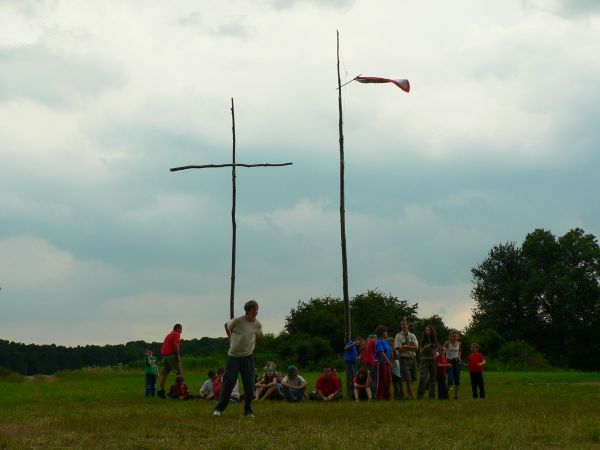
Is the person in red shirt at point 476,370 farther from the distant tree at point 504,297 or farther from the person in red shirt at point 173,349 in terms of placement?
the distant tree at point 504,297

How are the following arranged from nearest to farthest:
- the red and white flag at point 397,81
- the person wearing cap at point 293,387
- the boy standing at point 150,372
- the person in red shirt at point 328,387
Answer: the person wearing cap at point 293,387 → the person in red shirt at point 328,387 → the boy standing at point 150,372 → the red and white flag at point 397,81

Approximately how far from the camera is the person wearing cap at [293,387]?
2134 centimetres

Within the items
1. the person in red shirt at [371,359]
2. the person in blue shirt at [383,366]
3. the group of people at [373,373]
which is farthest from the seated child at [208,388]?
the person in blue shirt at [383,366]

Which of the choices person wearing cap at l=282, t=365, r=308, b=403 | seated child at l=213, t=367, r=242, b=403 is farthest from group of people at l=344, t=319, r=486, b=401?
seated child at l=213, t=367, r=242, b=403

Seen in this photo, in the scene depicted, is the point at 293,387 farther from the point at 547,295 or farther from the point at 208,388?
the point at 547,295

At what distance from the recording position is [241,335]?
602 inches

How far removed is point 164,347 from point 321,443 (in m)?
12.6

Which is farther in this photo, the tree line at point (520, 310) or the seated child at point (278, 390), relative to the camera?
the tree line at point (520, 310)

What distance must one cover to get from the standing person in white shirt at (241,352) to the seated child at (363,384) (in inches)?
247

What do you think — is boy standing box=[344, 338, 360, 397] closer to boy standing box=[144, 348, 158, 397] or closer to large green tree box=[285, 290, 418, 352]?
boy standing box=[144, 348, 158, 397]

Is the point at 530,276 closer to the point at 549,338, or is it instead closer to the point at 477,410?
the point at 549,338

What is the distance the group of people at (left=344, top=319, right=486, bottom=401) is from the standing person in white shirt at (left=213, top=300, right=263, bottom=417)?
6206 mm

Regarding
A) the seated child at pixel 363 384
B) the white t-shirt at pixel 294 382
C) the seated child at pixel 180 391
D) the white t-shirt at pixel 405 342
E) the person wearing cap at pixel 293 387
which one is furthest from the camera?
the seated child at pixel 180 391

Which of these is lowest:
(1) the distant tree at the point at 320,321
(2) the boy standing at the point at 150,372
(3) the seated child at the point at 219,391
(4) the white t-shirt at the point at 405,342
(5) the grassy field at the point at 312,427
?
(5) the grassy field at the point at 312,427
